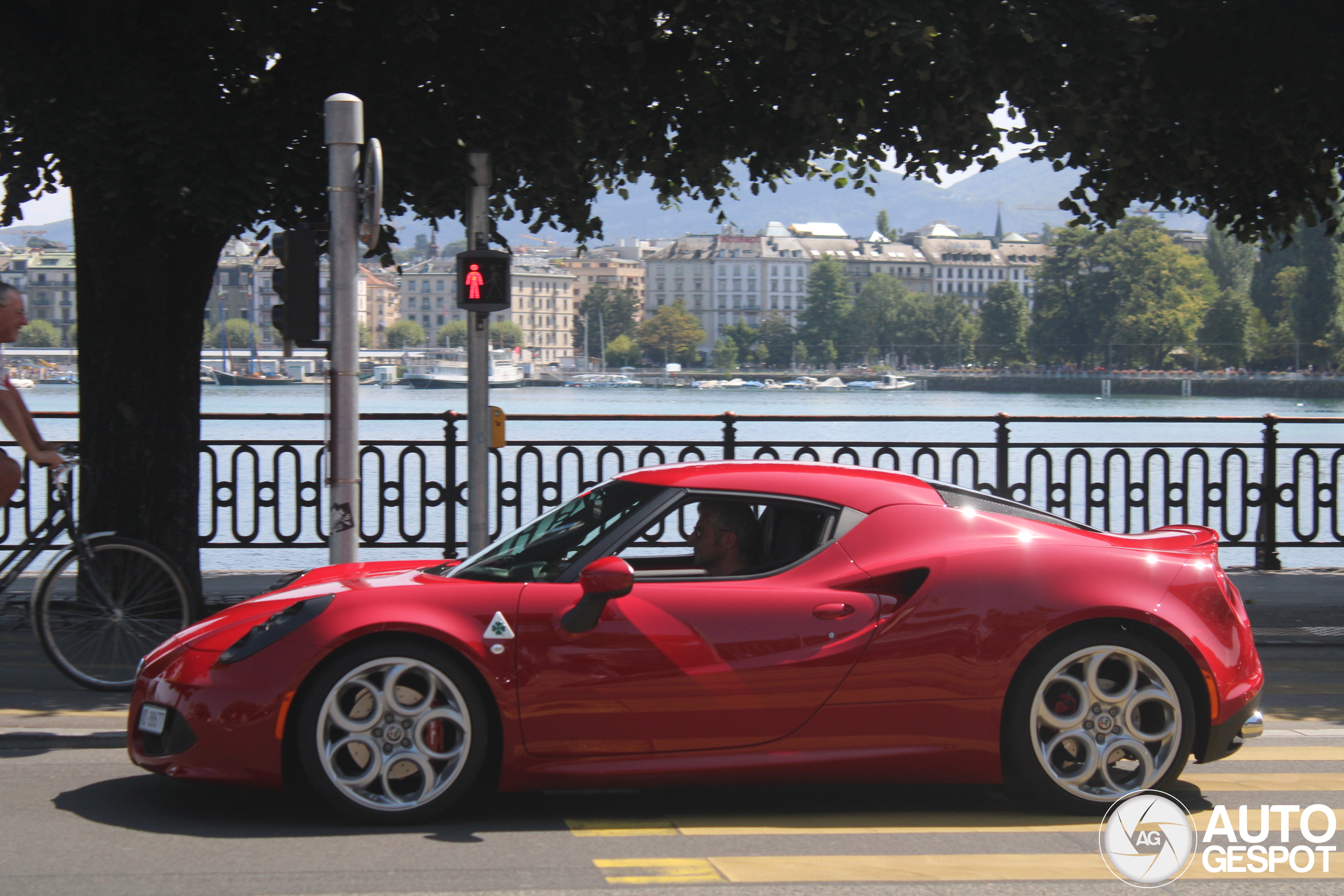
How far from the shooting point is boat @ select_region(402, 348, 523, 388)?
73.0 meters

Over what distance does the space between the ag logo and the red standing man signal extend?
226 inches

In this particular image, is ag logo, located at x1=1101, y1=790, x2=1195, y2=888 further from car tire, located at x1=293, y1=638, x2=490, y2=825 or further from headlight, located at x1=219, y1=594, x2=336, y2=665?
headlight, located at x1=219, y1=594, x2=336, y2=665

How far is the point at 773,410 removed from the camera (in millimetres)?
53438

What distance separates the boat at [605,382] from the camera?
302ft

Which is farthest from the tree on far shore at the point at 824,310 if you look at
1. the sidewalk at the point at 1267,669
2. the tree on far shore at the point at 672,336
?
the sidewalk at the point at 1267,669

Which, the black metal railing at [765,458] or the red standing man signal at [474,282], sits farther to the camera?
the black metal railing at [765,458]

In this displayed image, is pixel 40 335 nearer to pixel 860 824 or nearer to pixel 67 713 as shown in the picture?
pixel 67 713

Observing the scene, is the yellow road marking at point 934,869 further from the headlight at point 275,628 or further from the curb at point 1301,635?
the curb at point 1301,635

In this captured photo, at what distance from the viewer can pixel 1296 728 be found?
6.46 meters

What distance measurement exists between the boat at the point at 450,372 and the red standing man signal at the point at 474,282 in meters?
59.1

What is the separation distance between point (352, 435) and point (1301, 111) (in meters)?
7.61

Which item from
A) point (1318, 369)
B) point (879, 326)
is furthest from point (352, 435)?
point (879, 326)

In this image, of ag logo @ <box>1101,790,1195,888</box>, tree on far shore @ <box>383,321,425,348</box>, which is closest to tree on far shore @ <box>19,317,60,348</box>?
ag logo @ <box>1101,790,1195,888</box>

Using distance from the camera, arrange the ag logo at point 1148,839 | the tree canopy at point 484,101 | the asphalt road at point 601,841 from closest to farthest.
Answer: the asphalt road at point 601,841, the ag logo at point 1148,839, the tree canopy at point 484,101
